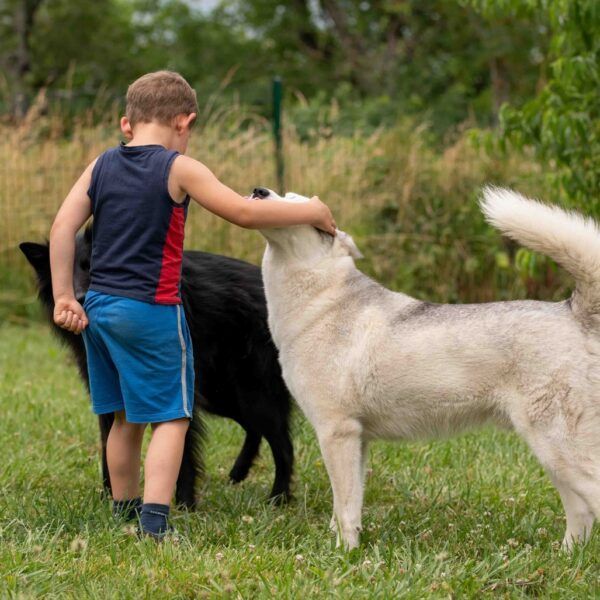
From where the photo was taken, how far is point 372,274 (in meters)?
9.16

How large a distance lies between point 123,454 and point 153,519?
40 cm

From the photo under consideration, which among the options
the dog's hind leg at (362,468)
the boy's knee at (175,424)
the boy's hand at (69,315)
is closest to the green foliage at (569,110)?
the dog's hind leg at (362,468)

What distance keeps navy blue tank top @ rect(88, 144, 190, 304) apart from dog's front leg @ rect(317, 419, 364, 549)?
2.48ft

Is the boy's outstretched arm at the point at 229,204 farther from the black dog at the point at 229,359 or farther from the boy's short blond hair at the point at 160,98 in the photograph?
the black dog at the point at 229,359

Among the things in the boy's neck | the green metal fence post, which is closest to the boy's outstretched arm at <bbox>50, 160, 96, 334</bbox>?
the boy's neck

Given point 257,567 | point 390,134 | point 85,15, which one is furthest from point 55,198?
point 85,15

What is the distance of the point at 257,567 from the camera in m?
2.92

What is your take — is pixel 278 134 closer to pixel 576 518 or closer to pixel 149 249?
pixel 149 249

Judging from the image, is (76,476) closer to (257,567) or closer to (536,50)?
(257,567)

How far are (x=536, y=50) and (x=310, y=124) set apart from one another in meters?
12.2

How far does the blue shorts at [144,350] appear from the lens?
130 inches

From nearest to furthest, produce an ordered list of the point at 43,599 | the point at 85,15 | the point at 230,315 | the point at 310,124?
the point at 43,599 < the point at 230,315 < the point at 310,124 < the point at 85,15

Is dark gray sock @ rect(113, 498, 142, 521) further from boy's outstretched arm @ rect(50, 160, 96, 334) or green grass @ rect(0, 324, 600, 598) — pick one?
boy's outstretched arm @ rect(50, 160, 96, 334)

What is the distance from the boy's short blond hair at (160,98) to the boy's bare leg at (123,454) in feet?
3.81
